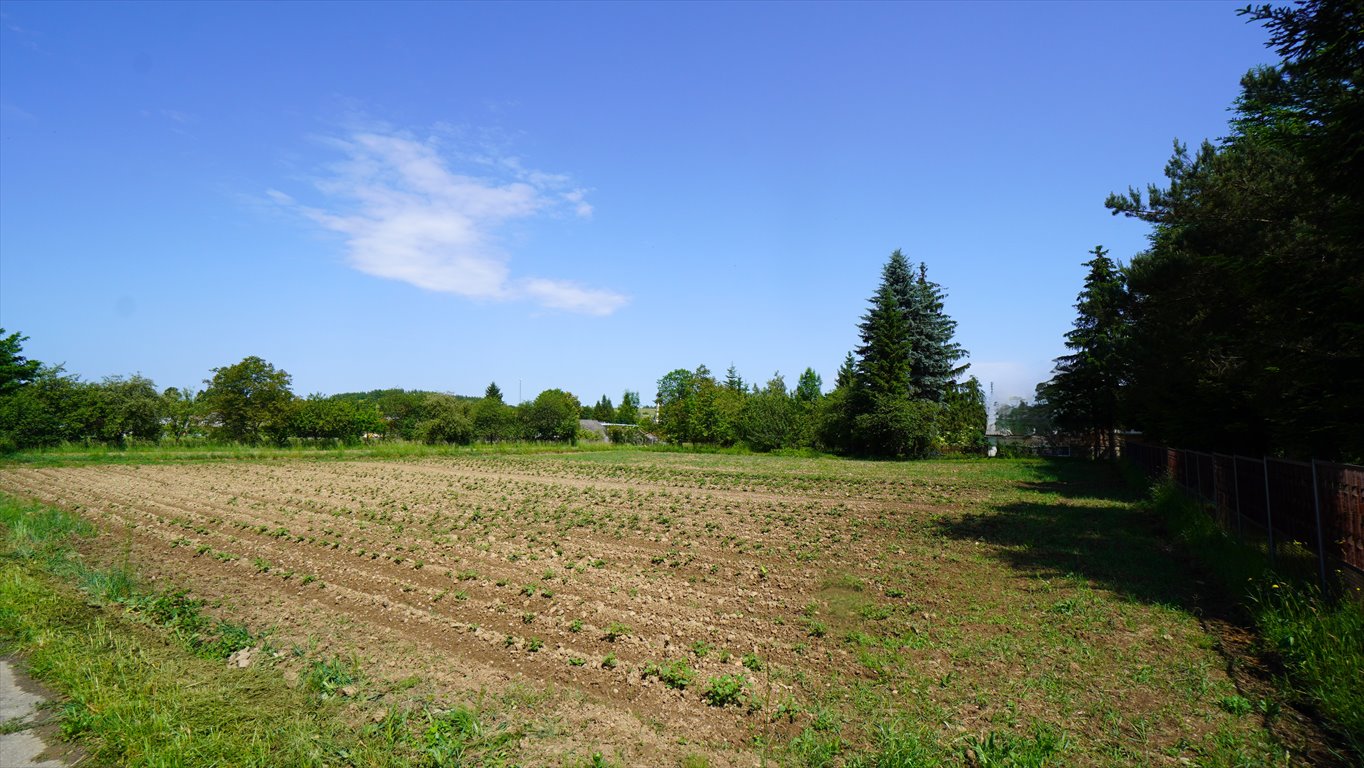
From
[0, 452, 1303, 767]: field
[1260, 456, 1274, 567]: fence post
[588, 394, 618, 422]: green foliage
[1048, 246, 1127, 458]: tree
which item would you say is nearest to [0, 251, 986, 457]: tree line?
[1048, 246, 1127, 458]: tree

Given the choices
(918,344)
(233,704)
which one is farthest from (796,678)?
(918,344)

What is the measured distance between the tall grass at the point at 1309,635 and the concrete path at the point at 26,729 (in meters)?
9.00

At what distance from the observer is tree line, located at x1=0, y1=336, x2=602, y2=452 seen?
1715 inches

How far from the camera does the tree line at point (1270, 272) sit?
7.39 metres

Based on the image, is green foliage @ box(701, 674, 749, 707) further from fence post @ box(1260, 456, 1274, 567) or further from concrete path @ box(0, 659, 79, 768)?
fence post @ box(1260, 456, 1274, 567)

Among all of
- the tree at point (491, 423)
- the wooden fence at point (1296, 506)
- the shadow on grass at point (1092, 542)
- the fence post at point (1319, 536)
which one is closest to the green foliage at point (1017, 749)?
the wooden fence at point (1296, 506)

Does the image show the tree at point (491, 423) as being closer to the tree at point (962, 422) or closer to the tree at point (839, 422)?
the tree at point (839, 422)

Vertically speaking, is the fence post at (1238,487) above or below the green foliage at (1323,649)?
above

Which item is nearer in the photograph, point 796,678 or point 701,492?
point 796,678

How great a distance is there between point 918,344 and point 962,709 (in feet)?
168

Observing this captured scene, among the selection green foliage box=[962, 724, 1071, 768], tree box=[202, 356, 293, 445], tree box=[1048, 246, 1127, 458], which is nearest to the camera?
green foliage box=[962, 724, 1071, 768]

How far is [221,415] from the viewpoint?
53781 mm

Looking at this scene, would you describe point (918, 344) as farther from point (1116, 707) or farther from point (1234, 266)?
point (1116, 707)

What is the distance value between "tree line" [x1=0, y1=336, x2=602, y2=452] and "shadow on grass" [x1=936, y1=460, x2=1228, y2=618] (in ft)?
170
